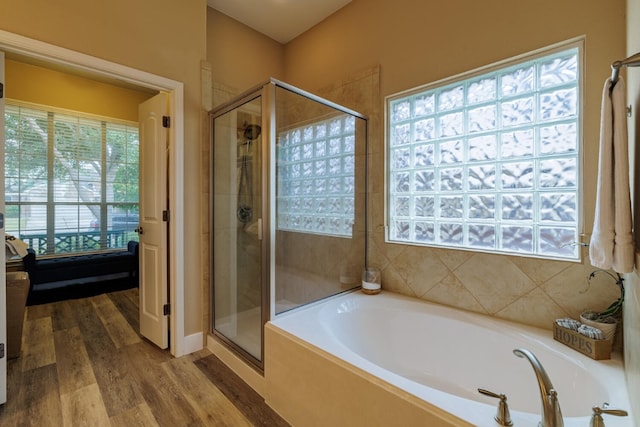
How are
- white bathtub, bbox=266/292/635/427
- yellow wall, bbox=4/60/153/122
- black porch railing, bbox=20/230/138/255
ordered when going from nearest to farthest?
white bathtub, bbox=266/292/635/427 → yellow wall, bbox=4/60/153/122 → black porch railing, bbox=20/230/138/255


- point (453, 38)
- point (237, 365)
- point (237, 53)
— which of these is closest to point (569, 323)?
point (453, 38)

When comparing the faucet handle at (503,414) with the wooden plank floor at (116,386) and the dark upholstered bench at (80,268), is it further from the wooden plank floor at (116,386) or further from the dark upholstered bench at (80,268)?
the dark upholstered bench at (80,268)

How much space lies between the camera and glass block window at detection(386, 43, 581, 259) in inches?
60.4

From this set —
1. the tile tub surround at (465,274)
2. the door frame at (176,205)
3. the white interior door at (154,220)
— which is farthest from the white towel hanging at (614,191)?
the white interior door at (154,220)

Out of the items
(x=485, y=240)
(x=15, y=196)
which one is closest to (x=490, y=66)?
(x=485, y=240)

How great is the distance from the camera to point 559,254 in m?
1.55

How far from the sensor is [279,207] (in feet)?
6.15

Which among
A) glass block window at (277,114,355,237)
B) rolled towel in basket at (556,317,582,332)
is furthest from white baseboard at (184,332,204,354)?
rolled towel in basket at (556,317,582,332)

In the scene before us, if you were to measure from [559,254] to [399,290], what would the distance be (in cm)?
103

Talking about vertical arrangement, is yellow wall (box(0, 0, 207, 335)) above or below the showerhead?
above

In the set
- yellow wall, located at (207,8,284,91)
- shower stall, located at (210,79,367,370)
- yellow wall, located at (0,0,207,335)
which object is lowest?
shower stall, located at (210,79,367,370)

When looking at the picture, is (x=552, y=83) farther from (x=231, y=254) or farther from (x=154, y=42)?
(x=154, y=42)

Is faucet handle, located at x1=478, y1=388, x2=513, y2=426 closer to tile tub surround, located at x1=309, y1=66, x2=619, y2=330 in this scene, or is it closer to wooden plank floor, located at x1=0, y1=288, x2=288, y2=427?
tile tub surround, located at x1=309, y1=66, x2=619, y2=330

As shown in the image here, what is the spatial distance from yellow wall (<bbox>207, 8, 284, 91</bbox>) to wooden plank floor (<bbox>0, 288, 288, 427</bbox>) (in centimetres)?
239
